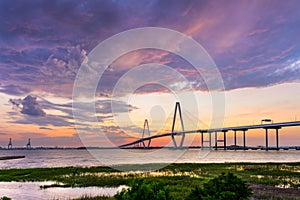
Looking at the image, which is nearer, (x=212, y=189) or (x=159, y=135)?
(x=212, y=189)

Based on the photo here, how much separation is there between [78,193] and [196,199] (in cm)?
1970

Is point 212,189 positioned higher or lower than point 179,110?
lower

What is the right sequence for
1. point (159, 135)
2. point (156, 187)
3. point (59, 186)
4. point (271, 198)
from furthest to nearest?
point (159, 135) → point (59, 186) → point (271, 198) → point (156, 187)

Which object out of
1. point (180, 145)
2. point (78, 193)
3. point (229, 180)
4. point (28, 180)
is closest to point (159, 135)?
point (180, 145)

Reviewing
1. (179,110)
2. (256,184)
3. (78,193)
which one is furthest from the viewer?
(179,110)

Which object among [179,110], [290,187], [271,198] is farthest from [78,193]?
[179,110]

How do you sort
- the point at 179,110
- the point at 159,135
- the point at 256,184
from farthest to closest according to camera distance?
the point at 179,110, the point at 159,135, the point at 256,184

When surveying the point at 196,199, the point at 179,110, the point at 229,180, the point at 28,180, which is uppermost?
the point at 179,110

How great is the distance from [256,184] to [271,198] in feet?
26.8

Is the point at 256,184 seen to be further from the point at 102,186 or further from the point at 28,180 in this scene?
the point at 28,180

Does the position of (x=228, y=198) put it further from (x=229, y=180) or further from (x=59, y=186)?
(x=59, y=186)

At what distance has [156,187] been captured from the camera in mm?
10992

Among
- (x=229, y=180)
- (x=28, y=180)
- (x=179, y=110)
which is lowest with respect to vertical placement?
(x=28, y=180)

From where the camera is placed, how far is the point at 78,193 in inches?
1151
